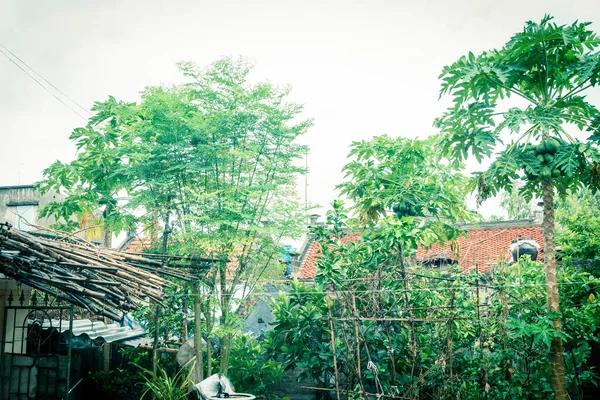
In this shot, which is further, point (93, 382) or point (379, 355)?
point (93, 382)

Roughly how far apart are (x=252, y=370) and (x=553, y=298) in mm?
4830

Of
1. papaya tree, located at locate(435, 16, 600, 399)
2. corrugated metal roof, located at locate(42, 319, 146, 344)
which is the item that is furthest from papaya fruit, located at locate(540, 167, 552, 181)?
corrugated metal roof, located at locate(42, 319, 146, 344)

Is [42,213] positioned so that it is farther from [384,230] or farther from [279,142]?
[384,230]

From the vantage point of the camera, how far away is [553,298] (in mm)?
6043

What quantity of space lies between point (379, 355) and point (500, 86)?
170 inches

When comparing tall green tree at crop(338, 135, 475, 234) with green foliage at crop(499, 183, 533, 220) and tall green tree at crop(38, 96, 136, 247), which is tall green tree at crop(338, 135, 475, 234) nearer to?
tall green tree at crop(38, 96, 136, 247)

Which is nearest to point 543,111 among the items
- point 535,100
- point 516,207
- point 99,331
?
point 535,100

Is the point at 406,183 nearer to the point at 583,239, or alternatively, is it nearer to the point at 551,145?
the point at 551,145

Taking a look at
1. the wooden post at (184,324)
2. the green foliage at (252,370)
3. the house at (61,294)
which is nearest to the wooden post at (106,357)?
the house at (61,294)

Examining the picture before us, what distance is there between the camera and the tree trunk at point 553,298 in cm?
591

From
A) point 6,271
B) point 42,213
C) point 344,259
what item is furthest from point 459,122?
point 42,213

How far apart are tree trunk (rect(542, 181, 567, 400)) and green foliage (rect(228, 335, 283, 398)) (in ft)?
13.9

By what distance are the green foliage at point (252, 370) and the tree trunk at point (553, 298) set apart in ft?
13.9

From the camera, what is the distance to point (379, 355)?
24.6ft
